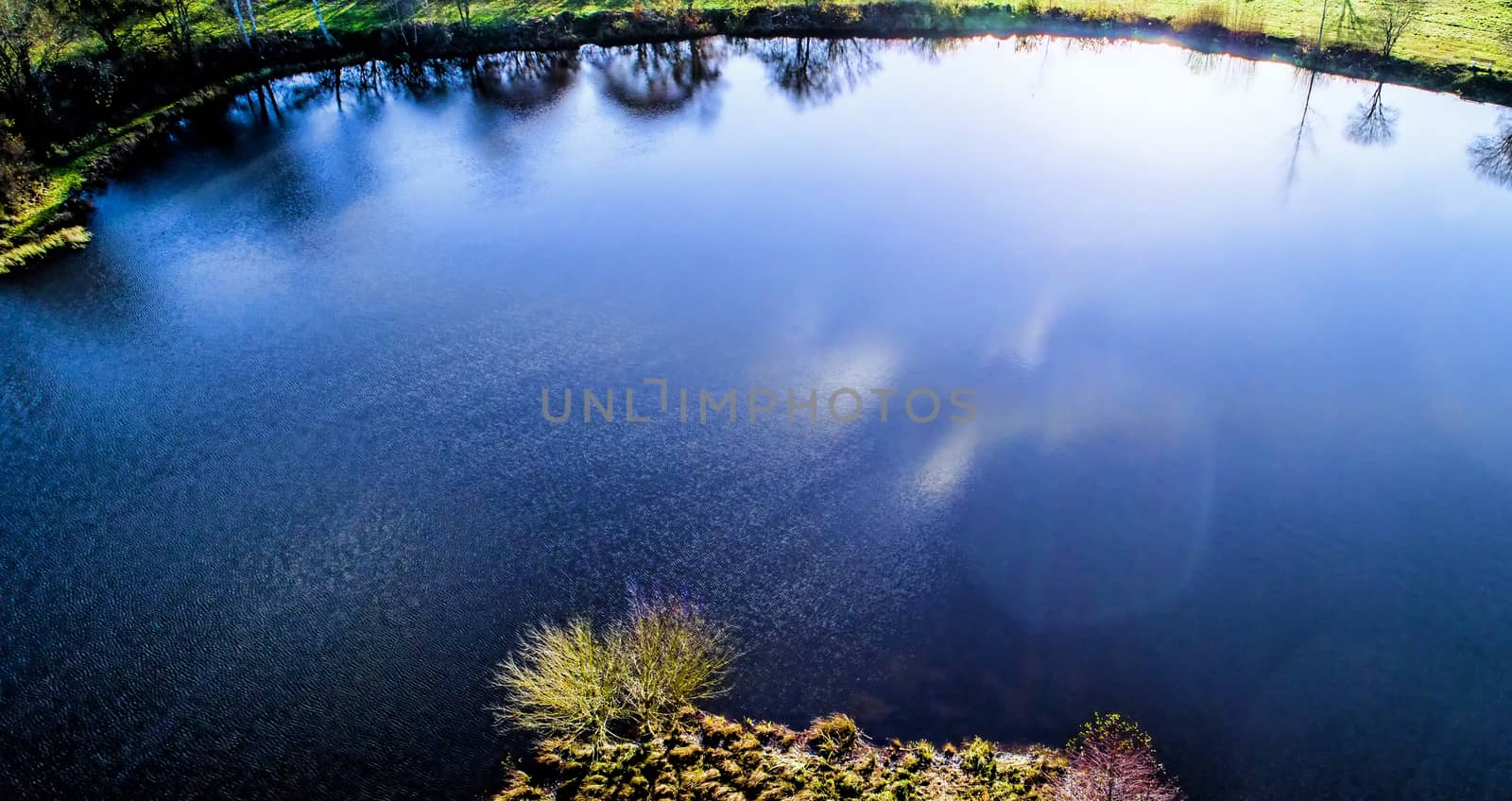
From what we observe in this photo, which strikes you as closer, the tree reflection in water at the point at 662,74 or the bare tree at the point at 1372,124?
the bare tree at the point at 1372,124

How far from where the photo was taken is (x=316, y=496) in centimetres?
2172

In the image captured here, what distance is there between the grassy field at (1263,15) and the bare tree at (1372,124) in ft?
16.6

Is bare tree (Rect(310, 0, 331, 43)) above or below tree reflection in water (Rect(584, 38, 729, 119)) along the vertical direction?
above

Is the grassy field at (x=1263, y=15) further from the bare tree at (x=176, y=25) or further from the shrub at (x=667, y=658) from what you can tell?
the shrub at (x=667, y=658)

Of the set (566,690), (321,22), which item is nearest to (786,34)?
(321,22)

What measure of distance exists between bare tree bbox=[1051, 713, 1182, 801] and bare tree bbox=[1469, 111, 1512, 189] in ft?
102

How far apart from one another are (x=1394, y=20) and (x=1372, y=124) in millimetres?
9280

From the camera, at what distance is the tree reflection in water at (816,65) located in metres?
42.9

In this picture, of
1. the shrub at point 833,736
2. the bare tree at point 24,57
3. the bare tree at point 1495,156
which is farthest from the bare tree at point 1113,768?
the bare tree at point 24,57

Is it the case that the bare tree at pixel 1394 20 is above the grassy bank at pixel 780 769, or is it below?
above

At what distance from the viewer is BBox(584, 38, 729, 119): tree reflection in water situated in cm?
4134

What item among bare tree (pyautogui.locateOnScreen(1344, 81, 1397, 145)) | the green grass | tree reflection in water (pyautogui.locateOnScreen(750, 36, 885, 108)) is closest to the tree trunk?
the green grass

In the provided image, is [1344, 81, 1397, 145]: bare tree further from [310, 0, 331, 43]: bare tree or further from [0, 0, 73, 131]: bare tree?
[0, 0, 73, 131]: bare tree

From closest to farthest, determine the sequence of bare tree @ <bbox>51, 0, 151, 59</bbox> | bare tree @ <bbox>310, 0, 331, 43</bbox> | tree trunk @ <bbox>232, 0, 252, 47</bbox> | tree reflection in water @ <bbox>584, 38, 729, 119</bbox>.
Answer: bare tree @ <bbox>51, 0, 151, 59</bbox>, tree reflection in water @ <bbox>584, 38, 729, 119</bbox>, tree trunk @ <bbox>232, 0, 252, 47</bbox>, bare tree @ <bbox>310, 0, 331, 43</bbox>
